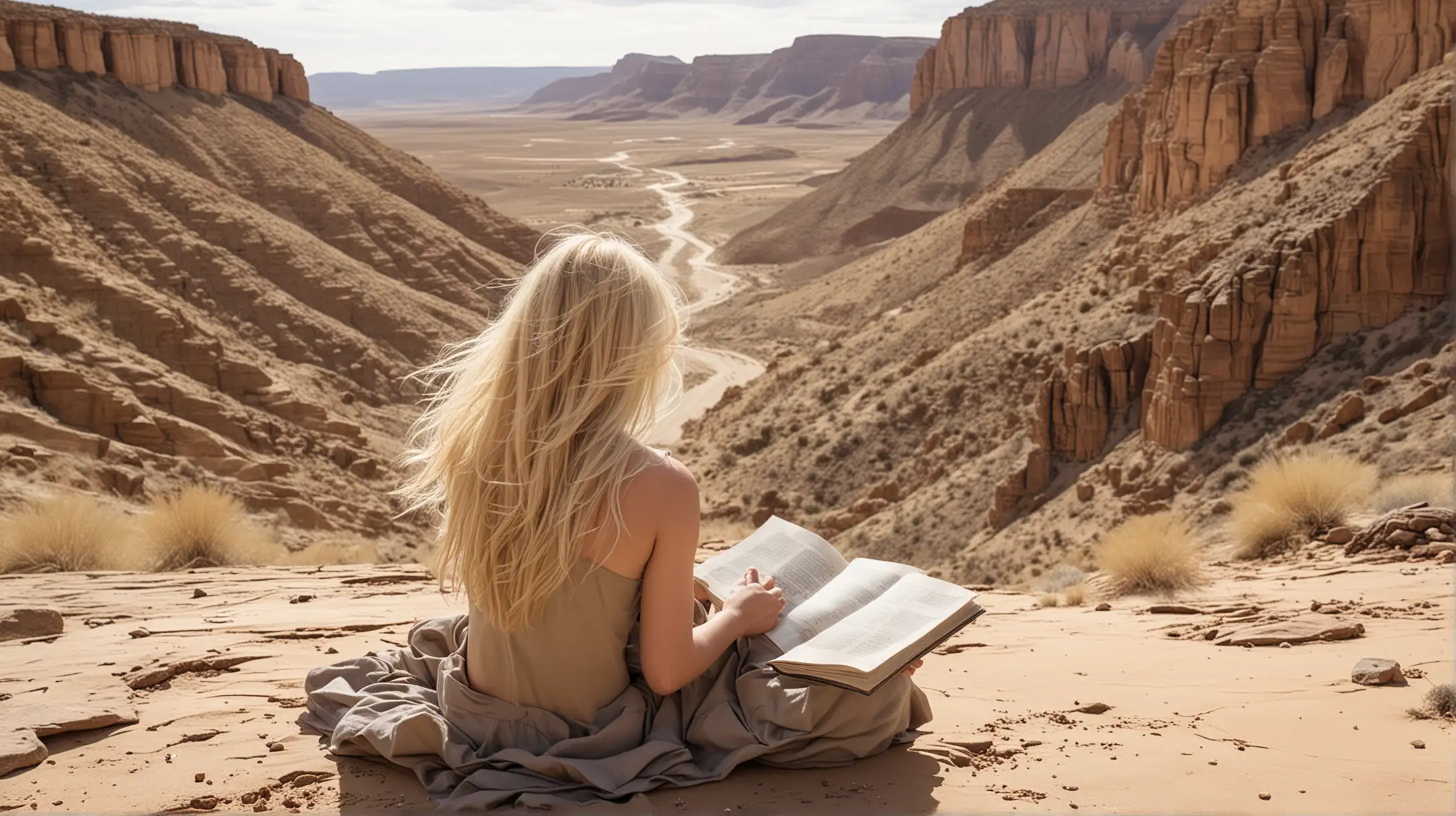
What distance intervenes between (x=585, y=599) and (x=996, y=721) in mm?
1751

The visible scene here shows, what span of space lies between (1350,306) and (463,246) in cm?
3072

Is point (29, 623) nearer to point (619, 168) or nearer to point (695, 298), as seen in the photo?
point (695, 298)

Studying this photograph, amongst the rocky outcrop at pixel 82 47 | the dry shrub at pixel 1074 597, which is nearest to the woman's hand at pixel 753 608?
the dry shrub at pixel 1074 597

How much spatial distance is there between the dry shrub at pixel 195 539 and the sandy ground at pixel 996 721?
8.74 feet

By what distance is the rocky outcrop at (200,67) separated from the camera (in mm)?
39781

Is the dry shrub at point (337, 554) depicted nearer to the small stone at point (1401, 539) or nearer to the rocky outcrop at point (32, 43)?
the small stone at point (1401, 539)

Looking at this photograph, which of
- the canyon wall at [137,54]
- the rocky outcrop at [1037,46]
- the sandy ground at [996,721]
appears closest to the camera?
the sandy ground at [996,721]

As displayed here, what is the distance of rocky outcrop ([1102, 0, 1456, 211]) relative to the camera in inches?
774

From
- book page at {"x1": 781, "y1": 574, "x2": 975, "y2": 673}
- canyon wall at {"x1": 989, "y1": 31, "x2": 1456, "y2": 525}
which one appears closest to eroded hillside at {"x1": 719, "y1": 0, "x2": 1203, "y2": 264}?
canyon wall at {"x1": 989, "y1": 31, "x2": 1456, "y2": 525}

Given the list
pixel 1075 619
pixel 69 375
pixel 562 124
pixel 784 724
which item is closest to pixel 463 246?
pixel 69 375

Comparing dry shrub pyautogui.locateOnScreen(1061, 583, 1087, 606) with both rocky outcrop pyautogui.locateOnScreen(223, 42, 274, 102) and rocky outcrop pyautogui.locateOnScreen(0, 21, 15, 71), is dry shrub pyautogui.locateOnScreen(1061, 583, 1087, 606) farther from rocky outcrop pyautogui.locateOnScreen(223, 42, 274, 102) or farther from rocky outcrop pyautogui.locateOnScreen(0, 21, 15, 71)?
rocky outcrop pyautogui.locateOnScreen(223, 42, 274, 102)

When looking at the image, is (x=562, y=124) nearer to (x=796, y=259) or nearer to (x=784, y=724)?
(x=796, y=259)

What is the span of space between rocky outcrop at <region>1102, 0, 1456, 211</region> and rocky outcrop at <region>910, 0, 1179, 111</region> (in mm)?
33112

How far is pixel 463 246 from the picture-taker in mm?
40719
